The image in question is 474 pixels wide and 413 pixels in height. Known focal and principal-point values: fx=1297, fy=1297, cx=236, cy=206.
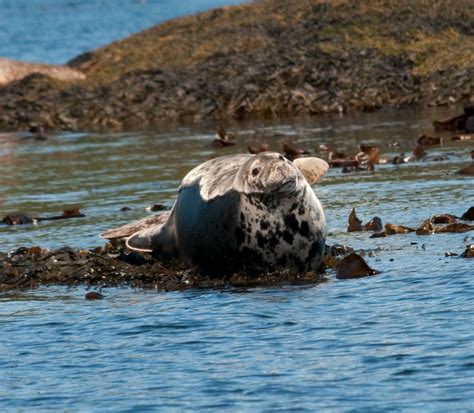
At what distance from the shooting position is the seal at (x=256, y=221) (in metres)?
7.93

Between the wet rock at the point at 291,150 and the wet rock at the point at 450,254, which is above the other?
the wet rock at the point at 291,150

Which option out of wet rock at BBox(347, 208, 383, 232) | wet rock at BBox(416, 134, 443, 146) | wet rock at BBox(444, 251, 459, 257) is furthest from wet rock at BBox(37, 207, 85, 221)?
wet rock at BBox(416, 134, 443, 146)

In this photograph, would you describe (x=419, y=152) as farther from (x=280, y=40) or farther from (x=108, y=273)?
(x=280, y=40)

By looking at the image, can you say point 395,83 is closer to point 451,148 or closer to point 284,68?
point 284,68

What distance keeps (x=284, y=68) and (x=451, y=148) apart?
723 centimetres

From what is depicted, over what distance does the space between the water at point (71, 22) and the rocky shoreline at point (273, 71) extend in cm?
1384

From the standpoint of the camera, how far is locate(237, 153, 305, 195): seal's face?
7.86m

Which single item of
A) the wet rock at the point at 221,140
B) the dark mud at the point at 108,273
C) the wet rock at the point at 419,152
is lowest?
the dark mud at the point at 108,273

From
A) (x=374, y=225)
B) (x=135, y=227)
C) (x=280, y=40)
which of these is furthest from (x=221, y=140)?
(x=135, y=227)

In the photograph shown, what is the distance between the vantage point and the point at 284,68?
21.1m

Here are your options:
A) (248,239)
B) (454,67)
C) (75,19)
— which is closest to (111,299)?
(248,239)

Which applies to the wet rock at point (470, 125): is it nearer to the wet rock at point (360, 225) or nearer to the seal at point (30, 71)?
the wet rock at point (360, 225)

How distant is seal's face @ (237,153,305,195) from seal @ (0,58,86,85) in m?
15.9

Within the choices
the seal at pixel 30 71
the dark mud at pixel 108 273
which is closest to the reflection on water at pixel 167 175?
the dark mud at pixel 108 273
